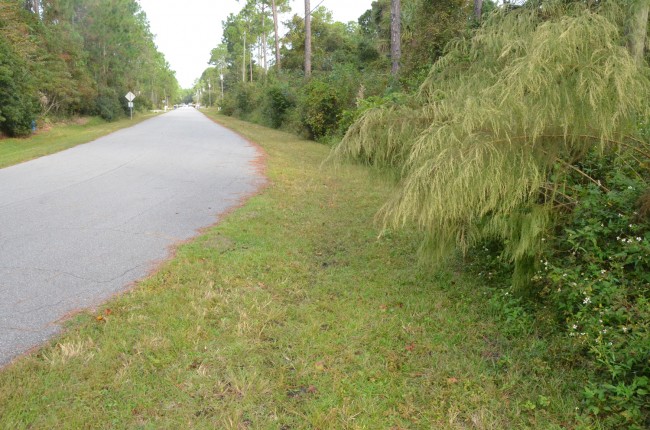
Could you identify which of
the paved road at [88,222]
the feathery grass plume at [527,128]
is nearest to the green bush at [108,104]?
the paved road at [88,222]

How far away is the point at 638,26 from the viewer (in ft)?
11.9

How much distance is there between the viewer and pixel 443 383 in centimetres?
312

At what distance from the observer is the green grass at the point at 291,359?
2.78 meters

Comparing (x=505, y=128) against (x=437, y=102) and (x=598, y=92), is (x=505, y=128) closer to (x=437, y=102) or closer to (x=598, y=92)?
(x=598, y=92)

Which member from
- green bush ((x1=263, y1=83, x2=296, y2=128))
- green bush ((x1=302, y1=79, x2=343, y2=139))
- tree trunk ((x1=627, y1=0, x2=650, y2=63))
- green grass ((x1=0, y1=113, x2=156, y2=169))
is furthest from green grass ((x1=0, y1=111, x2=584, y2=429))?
green bush ((x1=263, y1=83, x2=296, y2=128))

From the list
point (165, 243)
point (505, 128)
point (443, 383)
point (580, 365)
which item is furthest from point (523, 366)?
point (165, 243)

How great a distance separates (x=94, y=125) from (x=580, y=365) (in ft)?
114

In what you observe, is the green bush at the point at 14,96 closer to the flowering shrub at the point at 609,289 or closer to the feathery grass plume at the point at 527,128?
the feathery grass plume at the point at 527,128

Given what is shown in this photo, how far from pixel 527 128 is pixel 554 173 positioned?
0.53m

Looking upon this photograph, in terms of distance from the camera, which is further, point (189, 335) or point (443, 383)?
point (189, 335)

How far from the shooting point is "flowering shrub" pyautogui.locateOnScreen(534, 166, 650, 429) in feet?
8.72

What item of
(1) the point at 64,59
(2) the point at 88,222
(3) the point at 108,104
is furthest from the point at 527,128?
(3) the point at 108,104

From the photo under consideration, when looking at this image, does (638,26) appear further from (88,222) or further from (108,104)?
(108,104)

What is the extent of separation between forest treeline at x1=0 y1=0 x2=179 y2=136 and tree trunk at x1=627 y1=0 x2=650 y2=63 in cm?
2059
